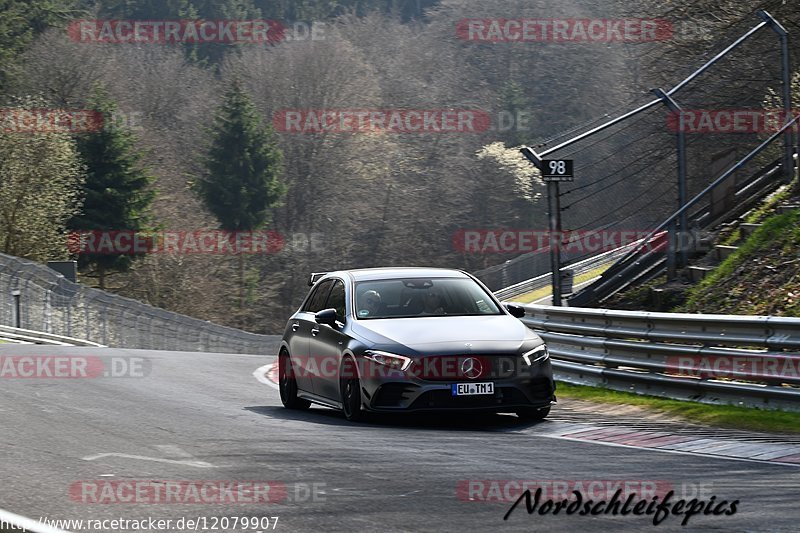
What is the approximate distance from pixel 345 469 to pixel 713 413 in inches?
189

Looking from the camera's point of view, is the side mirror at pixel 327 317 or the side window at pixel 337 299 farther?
the side window at pixel 337 299

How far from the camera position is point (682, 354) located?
45.6 ft

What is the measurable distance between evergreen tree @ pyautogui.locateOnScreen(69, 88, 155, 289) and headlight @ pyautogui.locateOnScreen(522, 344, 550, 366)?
182 feet

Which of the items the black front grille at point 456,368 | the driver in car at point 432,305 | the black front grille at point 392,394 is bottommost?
the black front grille at point 392,394

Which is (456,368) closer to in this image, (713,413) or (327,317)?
(327,317)

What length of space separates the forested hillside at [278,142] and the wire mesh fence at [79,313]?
1135 centimetres

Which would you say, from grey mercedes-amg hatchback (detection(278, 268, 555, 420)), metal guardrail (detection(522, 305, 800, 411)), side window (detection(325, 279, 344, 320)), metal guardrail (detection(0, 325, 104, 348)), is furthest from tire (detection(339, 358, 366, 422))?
metal guardrail (detection(0, 325, 104, 348))

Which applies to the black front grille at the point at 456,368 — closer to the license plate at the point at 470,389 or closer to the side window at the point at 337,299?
the license plate at the point at 470,389

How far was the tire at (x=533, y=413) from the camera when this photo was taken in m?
12.9

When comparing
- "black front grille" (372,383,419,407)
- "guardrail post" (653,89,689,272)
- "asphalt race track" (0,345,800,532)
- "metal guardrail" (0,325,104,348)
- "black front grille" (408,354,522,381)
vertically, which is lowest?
"metal guardrail" (0,325,104,348)

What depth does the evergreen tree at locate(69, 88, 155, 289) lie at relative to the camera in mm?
66000

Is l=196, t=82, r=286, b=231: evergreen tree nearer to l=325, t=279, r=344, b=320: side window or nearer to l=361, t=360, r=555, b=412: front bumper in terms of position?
l=325, t=279, r=344, b=320: side window

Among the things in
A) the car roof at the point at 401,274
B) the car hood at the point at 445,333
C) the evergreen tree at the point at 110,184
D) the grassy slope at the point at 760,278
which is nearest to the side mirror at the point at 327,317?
the car hood at the point at 445,333

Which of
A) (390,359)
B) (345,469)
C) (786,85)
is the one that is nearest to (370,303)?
(390,359)
